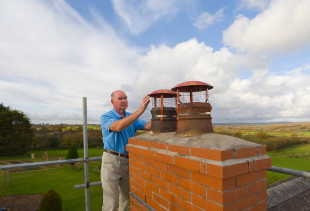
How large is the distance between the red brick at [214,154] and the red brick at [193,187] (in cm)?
→ 25

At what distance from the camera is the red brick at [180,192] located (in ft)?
5.17

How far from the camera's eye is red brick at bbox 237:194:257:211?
54.4 inches

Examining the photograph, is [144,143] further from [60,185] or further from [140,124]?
[60,185]

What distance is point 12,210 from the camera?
13.5 meters

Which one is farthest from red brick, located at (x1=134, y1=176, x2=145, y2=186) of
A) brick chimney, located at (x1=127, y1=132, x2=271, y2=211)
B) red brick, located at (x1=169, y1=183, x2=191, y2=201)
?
red brick, located at (x1=169, y1=183, x2=191, y2=201)

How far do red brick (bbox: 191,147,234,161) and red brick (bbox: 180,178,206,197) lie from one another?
0.25m

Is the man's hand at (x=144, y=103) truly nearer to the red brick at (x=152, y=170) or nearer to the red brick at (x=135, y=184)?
the red brick at (x=152, y=170)

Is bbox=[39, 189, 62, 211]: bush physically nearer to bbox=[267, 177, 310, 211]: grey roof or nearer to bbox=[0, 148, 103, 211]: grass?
bbox=[267, 177, 310, 211]: grey roof

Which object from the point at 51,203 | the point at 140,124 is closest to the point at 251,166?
the point at 140,124

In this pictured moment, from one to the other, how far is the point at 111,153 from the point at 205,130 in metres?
1.73

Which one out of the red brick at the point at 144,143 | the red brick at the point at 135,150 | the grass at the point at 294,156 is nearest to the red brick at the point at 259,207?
the red brick at the point at 144,143

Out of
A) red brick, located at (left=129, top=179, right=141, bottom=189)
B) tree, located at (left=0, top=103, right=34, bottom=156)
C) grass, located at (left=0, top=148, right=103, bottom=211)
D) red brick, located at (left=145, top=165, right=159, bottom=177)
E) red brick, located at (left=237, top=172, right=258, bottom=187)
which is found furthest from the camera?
tree, located at (left=0, top=103, right=34, bottom=156)

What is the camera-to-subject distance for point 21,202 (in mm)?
14656

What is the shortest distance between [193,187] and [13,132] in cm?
3138
